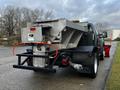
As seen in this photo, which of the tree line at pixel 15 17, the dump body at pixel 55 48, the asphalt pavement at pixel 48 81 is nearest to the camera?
the asphalt pavement at pixel 48 81

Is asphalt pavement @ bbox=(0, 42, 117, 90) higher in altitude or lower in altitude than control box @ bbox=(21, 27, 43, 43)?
lower

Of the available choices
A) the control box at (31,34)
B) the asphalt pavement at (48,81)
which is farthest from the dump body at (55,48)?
the asphalt pavement at (48,81)

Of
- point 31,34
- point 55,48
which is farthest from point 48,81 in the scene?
point 31,34

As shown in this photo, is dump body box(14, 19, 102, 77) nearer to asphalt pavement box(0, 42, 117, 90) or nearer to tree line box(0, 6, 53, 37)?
asphalt pavement box(0, 42, 117, 90)

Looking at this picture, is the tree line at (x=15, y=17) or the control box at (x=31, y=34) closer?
the control box at (x=31, y=34)

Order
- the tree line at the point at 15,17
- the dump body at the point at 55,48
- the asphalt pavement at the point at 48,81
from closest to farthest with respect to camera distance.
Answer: the asphalt pavement at the point at 48,81
the dump body at the point at 55,48
the tree line at the point at 15,17

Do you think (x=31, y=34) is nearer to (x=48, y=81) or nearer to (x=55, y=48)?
(x=55, y=48)

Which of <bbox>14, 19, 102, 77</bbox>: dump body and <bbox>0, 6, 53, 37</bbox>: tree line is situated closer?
<bbox>14, 19, 102, 77</bbox>: dump body

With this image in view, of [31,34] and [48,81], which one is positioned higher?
[31,34]

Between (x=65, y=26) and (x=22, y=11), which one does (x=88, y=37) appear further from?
(x=22, y=11)

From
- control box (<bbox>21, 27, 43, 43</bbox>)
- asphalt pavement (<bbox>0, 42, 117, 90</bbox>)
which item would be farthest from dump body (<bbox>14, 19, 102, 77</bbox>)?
asphalt pavement (<bbox>0, 42, 117, 90</bbox>)

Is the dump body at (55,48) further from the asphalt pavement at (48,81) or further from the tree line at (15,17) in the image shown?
the tree line at (15,17)

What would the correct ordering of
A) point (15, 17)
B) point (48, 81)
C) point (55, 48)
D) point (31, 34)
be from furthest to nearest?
point (15, 17) → point (48, 81) → point (55, 48) → point (31, 34)

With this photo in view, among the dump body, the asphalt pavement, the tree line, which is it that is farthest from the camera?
the tree line
